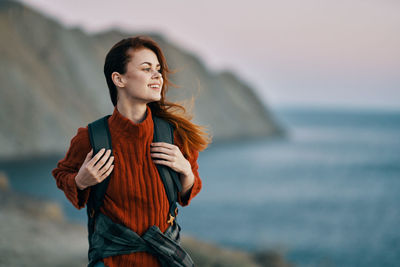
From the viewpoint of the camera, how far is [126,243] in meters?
2.06

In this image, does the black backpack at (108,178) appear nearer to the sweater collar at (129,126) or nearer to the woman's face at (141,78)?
the sweater collar at (129,126)

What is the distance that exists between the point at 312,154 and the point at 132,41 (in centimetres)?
5799

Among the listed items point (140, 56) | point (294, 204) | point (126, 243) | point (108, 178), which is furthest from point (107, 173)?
point (294, 204)

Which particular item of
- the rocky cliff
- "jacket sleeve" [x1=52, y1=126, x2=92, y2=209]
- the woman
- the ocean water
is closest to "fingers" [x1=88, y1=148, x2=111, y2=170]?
the woman

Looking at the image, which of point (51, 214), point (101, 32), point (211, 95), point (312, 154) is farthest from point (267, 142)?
point (51, 214)

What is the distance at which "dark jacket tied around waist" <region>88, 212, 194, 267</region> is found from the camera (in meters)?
2.05

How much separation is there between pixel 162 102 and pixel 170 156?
43cm

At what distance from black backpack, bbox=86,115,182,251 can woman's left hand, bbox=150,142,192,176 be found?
0.04 metres

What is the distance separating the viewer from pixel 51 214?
12711mm

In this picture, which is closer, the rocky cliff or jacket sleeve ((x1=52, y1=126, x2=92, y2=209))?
Result: jacket sleeve ((x1=52, y1=126, x2=92, y2=209))

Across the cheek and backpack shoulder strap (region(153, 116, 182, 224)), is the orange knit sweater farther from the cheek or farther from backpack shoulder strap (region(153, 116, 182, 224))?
the cheek

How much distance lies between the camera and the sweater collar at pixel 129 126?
2.13m

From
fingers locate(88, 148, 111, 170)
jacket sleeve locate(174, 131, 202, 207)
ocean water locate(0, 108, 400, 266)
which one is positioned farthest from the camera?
ocean water locate(0, 108, 400, 266)

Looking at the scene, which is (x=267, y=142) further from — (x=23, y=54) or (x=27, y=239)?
(x=27, y=239)
